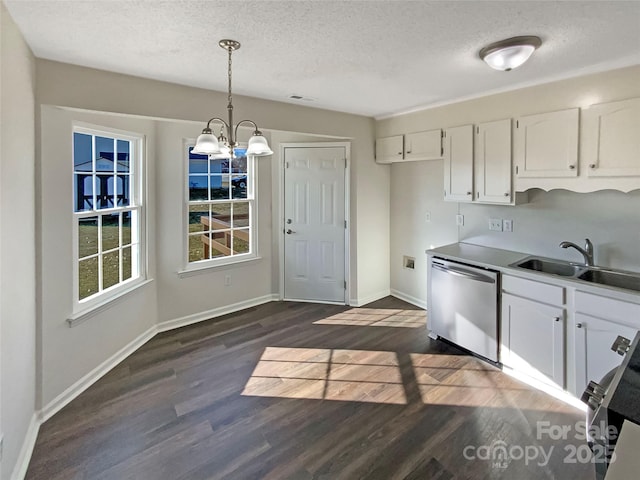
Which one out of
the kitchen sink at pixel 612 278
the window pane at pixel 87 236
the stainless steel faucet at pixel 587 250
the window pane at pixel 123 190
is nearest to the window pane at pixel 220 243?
the window pane at pixel 123 190

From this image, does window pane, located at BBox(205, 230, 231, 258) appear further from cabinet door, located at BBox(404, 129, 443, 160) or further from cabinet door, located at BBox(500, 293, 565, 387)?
cabinet door, located at BBox(500, 293, 565, 387)

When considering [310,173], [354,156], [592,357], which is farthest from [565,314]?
[310,173]

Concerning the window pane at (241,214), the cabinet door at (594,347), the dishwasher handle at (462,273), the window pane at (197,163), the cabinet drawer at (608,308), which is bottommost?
the cabinet door at (594,347)

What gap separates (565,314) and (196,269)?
3.59 metres

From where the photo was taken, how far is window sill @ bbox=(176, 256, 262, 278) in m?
3.96

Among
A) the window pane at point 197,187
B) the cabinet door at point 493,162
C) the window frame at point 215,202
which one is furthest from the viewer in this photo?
the window pane at point 197,187

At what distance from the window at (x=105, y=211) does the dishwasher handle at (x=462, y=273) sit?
3.02 metres

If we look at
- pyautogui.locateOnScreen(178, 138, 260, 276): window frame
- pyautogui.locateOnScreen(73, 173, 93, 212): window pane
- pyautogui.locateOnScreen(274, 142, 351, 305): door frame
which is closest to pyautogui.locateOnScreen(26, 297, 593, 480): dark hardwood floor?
pyautogui.locateOnScreen(178, 138, 260, 276): window frame

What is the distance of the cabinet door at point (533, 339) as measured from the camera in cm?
252

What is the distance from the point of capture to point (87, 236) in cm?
286

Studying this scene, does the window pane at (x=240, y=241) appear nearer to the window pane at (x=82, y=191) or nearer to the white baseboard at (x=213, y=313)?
the white baseboard at (x=213, y=313)

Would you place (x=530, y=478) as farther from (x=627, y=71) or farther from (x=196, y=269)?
(x=196, y=269)

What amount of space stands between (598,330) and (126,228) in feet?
13.1

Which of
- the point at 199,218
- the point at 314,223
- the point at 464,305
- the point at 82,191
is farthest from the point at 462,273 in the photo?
the point at 82,191
